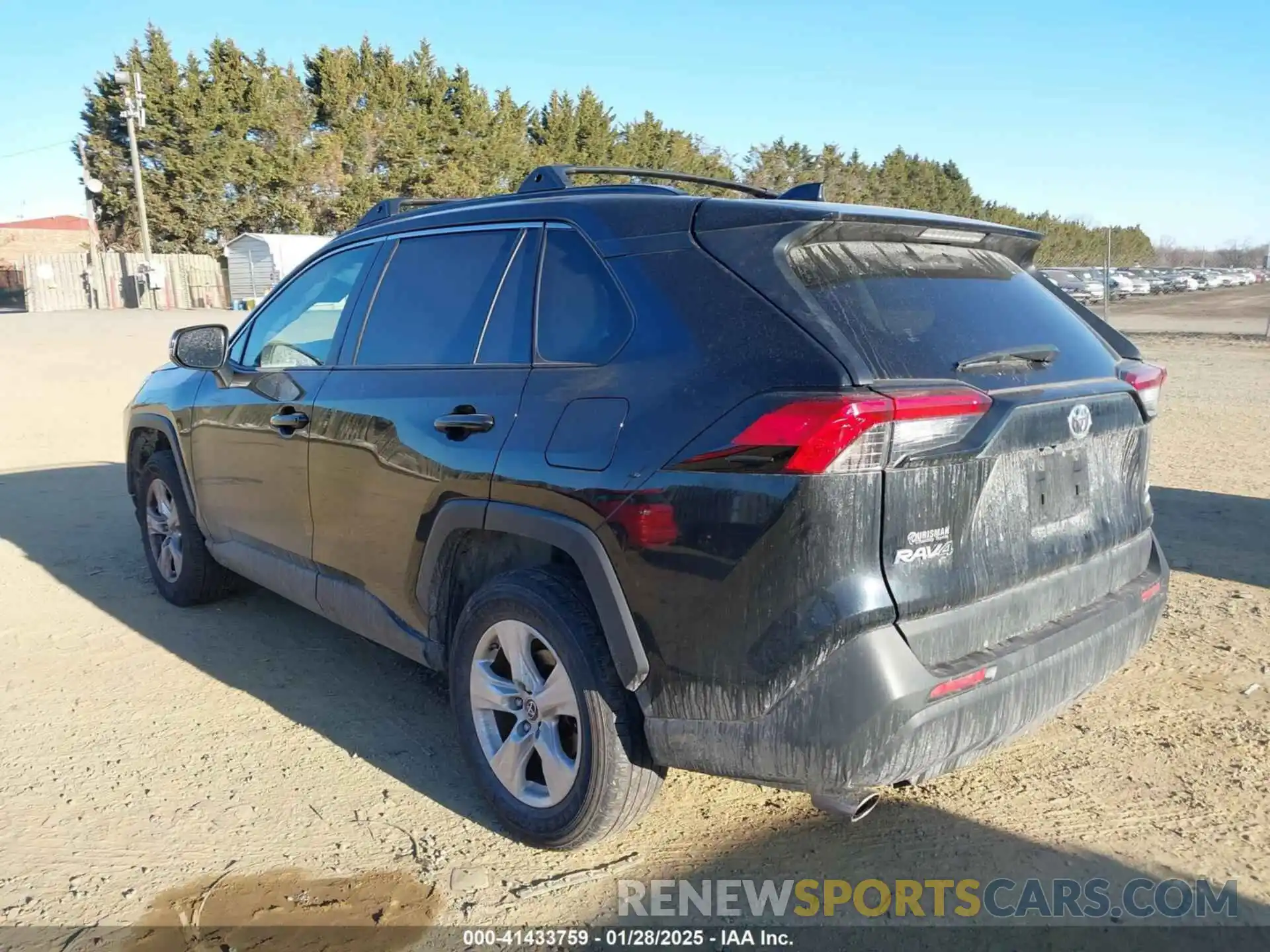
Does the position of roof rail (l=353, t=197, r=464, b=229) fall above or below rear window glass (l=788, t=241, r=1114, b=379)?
above

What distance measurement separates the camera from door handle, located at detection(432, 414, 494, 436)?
117 inches

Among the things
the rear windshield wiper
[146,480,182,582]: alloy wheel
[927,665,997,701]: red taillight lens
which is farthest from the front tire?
[146,480,182,582]: alloy wheel

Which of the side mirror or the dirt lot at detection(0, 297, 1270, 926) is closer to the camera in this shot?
the dirt lot at detection(0, 297, 1270, 926)

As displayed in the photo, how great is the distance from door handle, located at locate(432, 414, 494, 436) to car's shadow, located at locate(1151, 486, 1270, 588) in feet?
14.0

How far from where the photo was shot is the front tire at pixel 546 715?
104 inches

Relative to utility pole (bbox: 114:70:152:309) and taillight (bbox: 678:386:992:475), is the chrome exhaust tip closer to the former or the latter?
taillight (bbox: 678:386:992:475)

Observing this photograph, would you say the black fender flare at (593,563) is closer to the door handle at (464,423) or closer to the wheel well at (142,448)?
the door handle at (464,423)

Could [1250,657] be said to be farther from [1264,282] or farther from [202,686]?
[1264,282]

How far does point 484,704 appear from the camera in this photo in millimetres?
3047

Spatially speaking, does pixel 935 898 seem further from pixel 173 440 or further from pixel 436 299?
pixel 173 440

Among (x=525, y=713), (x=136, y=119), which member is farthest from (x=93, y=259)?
(x=525, y=713)

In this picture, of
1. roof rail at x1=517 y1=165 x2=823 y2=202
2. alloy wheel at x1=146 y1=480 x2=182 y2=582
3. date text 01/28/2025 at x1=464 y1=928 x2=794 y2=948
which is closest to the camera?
date text 01/28/2025 at x1=464 y1=928 x2=794 y2=948

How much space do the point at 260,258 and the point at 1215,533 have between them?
36.0 metres

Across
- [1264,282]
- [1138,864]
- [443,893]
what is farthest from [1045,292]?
[1264,282]
